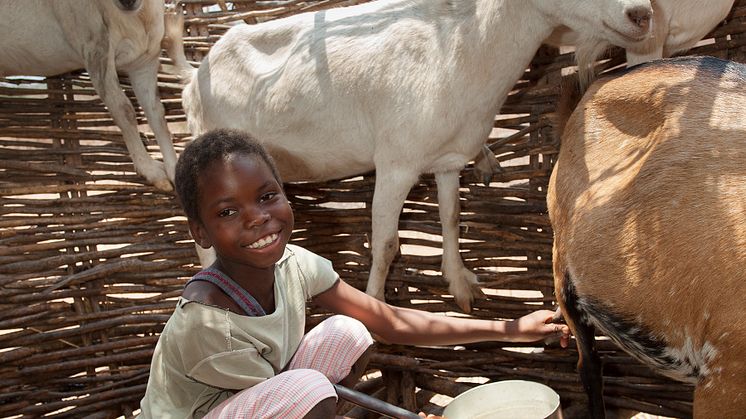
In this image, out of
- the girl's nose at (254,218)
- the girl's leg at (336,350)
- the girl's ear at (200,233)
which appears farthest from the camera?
the girl's leg at (336,350)

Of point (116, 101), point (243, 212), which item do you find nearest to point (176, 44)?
point (116, 101)

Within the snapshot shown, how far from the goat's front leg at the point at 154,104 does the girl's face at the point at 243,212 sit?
1.81 metres

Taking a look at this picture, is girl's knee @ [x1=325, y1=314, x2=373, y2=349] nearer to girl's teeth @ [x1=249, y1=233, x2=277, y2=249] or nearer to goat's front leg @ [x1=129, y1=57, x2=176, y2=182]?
girl's teeth @ [x1=249, y1=233, x2=277, y2=249]

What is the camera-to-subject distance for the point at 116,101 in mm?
3961

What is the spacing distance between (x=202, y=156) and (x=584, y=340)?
53.2 inches

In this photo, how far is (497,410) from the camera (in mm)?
2402

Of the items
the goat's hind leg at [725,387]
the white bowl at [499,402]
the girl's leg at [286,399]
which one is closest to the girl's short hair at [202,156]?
the girl's leg at [286,399]

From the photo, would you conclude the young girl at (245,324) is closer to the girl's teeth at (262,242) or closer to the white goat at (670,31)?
the girl's teeth at (262,242)

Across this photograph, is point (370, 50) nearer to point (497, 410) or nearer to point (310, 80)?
point (310, 80)

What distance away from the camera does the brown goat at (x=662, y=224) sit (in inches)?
84.3

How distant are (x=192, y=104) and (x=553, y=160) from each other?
5.61 ft

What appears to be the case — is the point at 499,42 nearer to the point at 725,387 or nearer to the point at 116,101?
the point at 725,387

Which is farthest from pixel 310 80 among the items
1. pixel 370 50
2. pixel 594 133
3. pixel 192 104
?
pixel 594 133

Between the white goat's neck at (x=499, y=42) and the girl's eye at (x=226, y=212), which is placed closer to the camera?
the girl's eye at (x=226, y=212)
